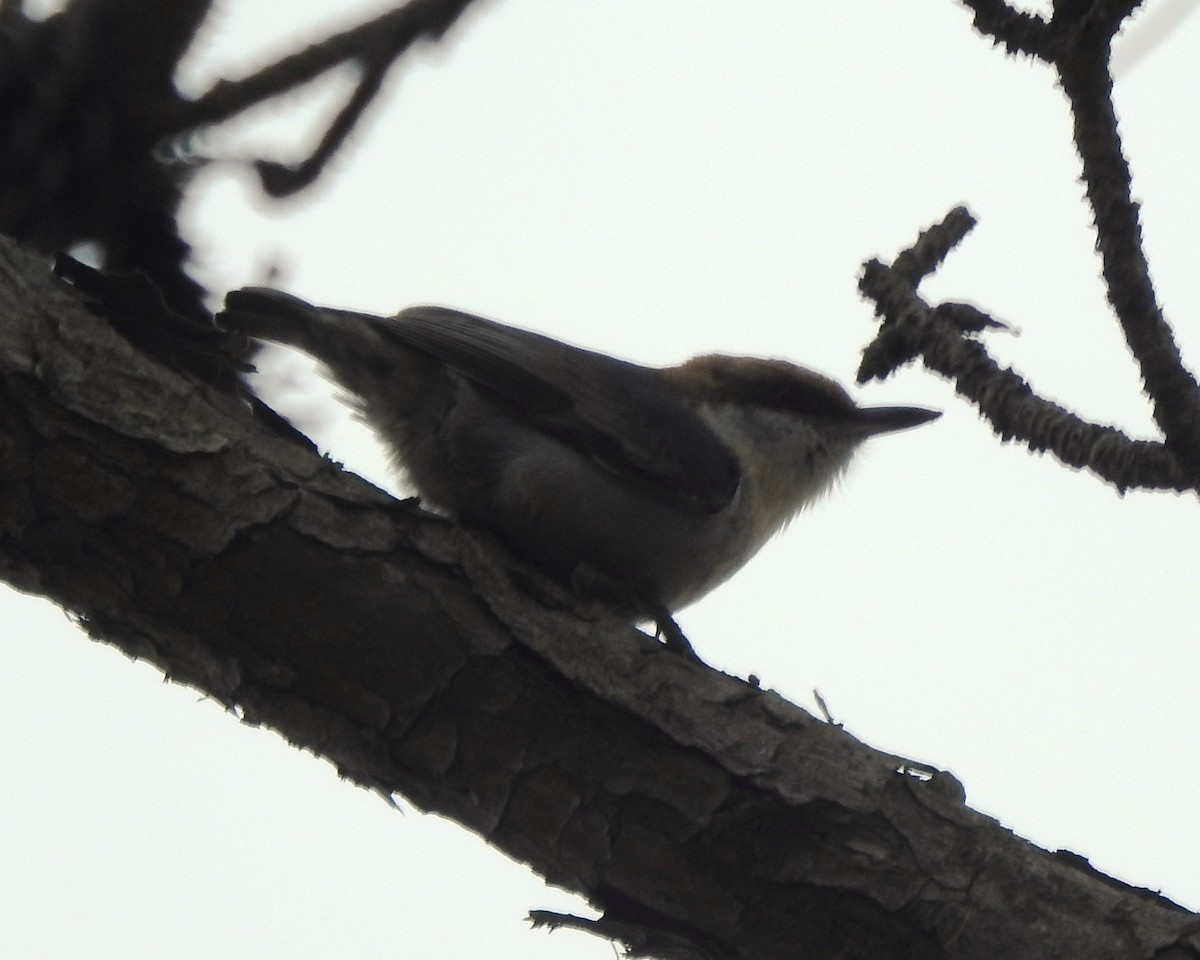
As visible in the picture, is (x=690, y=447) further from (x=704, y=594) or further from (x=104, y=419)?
(x=104, y=419)

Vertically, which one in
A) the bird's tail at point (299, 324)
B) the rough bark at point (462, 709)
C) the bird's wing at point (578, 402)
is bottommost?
the rough bark at point (462, 709)

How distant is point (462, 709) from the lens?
8.12ft

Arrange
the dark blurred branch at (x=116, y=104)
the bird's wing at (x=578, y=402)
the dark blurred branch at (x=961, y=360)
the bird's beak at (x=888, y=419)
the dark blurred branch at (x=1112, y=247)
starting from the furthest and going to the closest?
the bird's beak at (x=888, y=419)
the bird's wing at (x=578, y=402)
the dark blurred branch at (x=116, y=104)
the dark blurred branch at (x=961, y=360)
the dark blurred branch at (x=1112, y=247)

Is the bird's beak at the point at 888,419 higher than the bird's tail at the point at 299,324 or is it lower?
higher

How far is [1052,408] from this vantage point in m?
2.48

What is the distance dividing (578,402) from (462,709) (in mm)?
1327

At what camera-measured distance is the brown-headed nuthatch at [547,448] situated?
11.1 feet

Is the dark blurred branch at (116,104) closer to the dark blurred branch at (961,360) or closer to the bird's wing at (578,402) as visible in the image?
the bird's wing at (578,402)

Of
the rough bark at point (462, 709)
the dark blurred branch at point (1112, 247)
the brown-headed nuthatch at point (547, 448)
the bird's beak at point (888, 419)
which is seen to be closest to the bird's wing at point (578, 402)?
the brown-headed nuthatch at point (547, 448)

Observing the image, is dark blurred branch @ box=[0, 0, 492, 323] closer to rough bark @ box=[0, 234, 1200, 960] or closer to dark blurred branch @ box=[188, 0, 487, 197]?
dark blurred branch @ box=[188, 0, 487, 197]

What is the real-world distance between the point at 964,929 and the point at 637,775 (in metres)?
0.66

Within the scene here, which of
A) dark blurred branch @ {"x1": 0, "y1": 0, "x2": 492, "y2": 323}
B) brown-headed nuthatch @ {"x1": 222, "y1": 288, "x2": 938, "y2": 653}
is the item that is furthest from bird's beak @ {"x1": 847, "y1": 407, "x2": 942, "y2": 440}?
dark blurred branch @ {"x1": 0, "y1": 0, "x2": 492, "y2": 323}

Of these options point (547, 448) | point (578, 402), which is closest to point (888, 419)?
point (578, 402)

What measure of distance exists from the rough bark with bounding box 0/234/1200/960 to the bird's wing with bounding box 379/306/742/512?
1023mm
